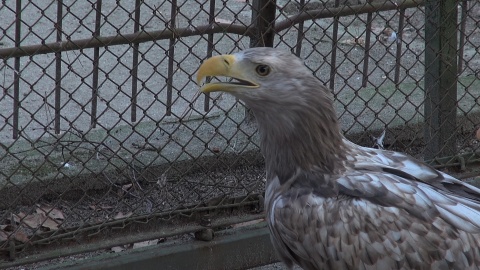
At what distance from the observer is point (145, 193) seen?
243 inches

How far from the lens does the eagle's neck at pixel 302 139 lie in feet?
14.9

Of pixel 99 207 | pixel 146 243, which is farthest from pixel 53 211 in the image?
pixel 146 243

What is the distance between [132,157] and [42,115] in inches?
59.3

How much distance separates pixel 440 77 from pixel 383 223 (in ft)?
7.72

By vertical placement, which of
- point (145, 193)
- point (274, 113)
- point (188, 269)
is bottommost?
point (188, 269)

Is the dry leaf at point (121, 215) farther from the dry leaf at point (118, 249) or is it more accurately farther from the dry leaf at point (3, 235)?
the dry leaf at point (3, 235)

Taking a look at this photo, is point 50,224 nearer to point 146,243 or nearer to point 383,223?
point 146,243

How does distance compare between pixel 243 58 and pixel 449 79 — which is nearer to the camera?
pixel 243 58

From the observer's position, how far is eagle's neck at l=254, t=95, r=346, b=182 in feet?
14.9

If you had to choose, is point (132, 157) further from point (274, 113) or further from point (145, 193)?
point (274, 113)

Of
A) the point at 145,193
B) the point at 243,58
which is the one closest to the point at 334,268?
the point at 243,58

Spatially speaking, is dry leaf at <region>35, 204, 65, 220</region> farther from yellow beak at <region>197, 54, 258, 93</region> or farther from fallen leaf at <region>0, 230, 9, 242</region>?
yellow beak at <region>197, 54, 258, 93</region>

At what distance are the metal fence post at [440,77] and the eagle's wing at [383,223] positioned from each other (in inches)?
76.8

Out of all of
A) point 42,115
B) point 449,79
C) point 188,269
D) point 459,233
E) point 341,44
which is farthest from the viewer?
point 341,44
